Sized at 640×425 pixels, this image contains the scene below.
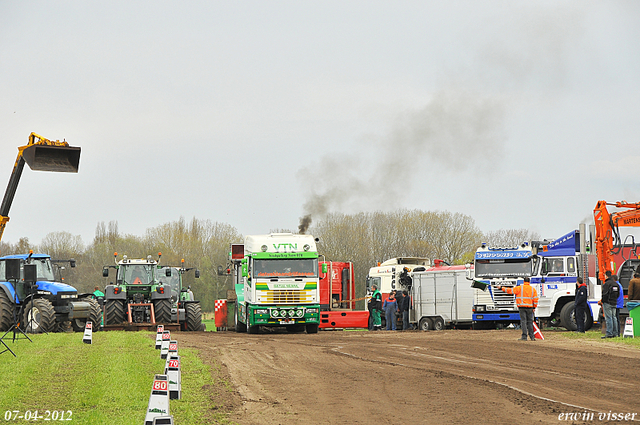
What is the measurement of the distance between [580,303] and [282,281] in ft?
32.6

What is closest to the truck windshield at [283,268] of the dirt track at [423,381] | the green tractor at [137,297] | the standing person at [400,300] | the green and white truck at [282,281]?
the green and white truck at [282,281]

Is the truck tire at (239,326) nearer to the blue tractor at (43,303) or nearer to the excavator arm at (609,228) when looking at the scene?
the blue tractor at (43,303)

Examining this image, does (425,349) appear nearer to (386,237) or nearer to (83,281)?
(386,237)

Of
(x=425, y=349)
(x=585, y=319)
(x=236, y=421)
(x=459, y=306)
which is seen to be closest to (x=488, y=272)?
(x=459, y=306)

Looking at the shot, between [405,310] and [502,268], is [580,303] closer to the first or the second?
[502,268]

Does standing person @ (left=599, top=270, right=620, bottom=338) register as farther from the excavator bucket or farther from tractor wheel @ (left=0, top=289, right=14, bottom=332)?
tractor wheel @ (left=0, top=289, right=14, bottom=332)

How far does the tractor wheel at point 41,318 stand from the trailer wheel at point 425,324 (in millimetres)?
14887

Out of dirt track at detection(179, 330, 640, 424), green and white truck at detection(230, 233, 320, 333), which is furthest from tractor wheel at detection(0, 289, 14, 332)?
green and white truck at detection(230, 233, 320, 333)

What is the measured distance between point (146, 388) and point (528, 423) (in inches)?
220

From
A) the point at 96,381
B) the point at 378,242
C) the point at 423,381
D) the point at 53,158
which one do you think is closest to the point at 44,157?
the point at 53,158

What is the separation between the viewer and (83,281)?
74.4 m

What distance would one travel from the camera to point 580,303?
2255cm

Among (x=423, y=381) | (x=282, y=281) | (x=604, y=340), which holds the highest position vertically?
(x=282, y=281)

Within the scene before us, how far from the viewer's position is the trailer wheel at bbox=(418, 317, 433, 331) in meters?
29.8
